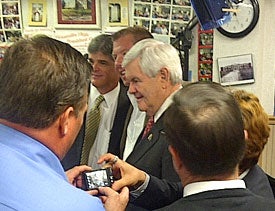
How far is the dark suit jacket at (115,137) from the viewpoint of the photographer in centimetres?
229

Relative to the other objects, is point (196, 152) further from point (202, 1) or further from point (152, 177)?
point (202, 1)

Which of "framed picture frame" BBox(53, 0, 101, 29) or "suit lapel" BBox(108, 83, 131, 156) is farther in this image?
"framed picture frame" BBox(53, 0, 101, 29)

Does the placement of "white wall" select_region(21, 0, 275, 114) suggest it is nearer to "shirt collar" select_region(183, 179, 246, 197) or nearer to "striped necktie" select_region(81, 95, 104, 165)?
"striped necktie" select_region(81, 95, 104, 165)

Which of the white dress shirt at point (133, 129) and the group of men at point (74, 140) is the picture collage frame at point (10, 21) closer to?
the white dress shirt at point (133, 129)

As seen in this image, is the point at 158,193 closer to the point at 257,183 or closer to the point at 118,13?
the point at 257,183

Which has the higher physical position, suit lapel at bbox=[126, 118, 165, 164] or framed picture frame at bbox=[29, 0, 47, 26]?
framed picture frame at bbox=[29, 0, 47, 26]

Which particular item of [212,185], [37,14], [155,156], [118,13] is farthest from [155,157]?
[37,14]

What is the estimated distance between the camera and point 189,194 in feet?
3.76

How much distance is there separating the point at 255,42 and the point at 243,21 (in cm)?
18

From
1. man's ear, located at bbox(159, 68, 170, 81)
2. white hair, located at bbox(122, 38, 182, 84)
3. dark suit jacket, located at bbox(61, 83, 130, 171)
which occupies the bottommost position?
dark suit jacket, located at bbox(61, 83, 130, 171)

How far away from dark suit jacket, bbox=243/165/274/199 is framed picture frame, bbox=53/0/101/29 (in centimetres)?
231

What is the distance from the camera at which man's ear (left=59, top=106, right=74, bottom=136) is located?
1.00 meters

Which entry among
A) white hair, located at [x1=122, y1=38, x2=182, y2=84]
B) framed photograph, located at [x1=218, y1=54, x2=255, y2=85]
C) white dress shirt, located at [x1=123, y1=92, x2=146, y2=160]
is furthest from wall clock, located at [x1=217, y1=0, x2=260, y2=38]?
white hair, located at [x1=122, y1=38, x2=182, y2=84]

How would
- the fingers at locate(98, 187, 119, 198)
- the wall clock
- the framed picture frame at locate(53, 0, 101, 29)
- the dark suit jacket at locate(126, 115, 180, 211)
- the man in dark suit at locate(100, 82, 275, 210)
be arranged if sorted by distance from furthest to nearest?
the framed picture frame at locate(53, 0, 101, 29), the wall clock, the dark suit jacket at locate(126, 115, 180, 211), the fingers at locate(98, 187, 119, 198), the man in dark suit at locate(100, 82, 275, 210)
